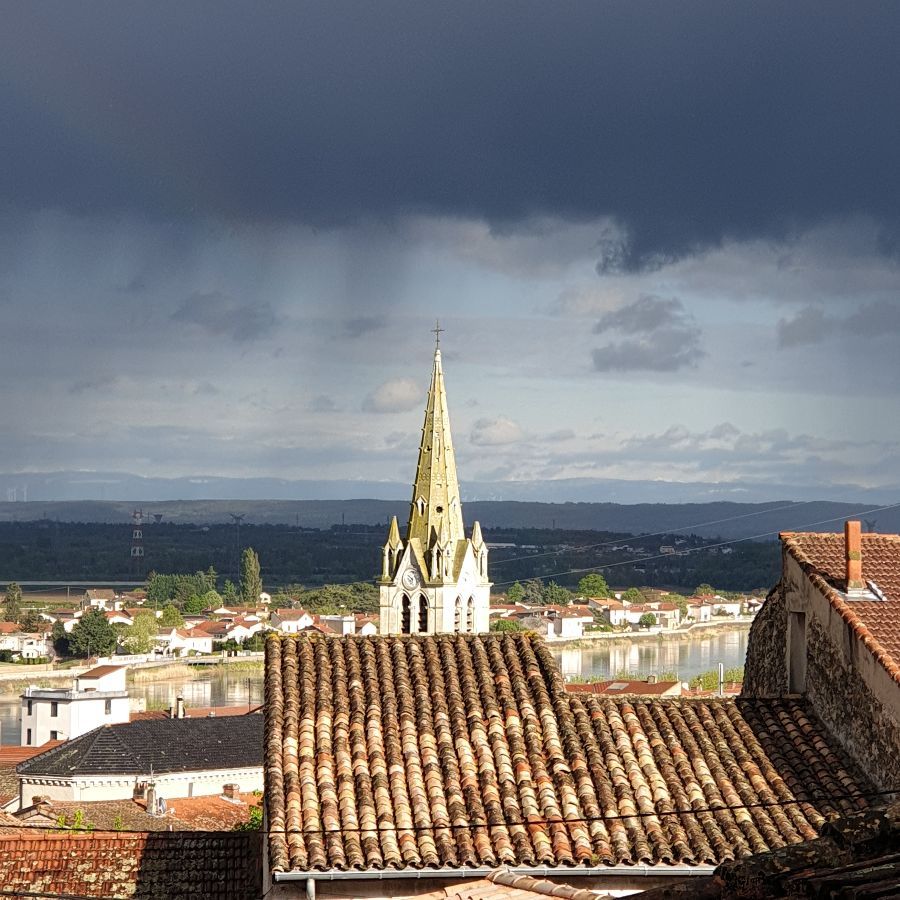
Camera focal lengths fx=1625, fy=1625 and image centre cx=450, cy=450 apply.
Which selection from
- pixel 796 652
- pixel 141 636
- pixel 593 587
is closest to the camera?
pixel 796 652

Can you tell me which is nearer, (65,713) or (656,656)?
(65,713)

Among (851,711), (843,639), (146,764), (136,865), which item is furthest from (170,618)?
(851,711)

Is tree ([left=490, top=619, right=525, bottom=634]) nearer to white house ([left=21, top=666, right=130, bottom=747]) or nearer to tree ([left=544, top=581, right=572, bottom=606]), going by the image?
tree ([left=544, top=581, right=572, bottom=606])

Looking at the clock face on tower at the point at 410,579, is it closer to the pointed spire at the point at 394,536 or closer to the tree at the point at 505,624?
the pointed spire at the point at 394,536

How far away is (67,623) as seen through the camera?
12838cm

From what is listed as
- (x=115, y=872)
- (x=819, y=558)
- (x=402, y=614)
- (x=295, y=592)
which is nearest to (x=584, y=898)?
(x=819, y=558)

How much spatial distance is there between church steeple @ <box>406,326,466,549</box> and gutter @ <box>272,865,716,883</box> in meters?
39.0

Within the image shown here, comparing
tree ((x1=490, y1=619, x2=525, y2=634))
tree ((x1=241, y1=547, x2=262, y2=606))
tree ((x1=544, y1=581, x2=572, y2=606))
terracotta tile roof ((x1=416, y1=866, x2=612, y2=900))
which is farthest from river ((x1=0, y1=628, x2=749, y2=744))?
terracotta tile roof ((x1=416, y1=866, x2=612, y2=900))

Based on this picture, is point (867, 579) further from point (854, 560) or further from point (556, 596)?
point (556, 596)

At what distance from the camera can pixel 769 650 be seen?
12.8 meters

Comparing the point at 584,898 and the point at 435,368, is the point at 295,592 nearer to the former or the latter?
the point at 435,368

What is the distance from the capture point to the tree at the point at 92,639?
11138cm

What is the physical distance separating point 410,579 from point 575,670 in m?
56.1

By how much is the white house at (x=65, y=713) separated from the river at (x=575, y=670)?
5906 mm
